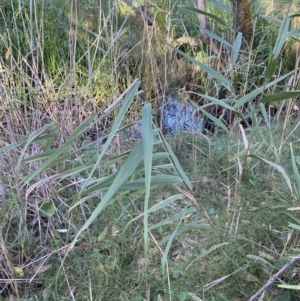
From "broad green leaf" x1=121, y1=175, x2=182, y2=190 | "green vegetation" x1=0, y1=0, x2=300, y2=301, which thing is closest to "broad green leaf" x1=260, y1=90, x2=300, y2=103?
"green vegetation" x1=0, y1=0, x2=300, y2=301

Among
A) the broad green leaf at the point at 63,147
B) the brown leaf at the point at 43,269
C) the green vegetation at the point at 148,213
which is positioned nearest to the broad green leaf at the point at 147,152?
the green vegetation at the point at 148,213

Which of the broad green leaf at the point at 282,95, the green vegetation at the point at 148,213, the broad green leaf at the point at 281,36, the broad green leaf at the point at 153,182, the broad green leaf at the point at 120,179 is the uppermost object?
the broad green leaf at the point at 281,36

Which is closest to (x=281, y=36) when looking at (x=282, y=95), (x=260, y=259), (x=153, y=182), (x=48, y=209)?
(x=282, y=95)

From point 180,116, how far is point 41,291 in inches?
43.1

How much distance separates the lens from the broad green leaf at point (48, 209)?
1237 mm

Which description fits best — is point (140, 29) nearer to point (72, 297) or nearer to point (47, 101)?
point (47, 101)

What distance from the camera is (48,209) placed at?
1.26 metres

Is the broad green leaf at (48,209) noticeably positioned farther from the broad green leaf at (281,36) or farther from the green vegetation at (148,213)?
the broad green leaf at (281,36)

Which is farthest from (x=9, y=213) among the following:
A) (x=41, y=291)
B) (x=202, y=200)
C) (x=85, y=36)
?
(x=85, y=36)

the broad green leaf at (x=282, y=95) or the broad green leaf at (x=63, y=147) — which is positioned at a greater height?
the broad green leaf at (x=282, y=95)

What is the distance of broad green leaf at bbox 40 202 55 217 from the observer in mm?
1237

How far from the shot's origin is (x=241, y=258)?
3.65 ft

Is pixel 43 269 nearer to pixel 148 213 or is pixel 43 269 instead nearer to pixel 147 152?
pixel 148 213

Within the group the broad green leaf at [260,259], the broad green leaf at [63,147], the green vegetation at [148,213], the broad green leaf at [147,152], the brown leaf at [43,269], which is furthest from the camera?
the brown leaf at [43,269]
